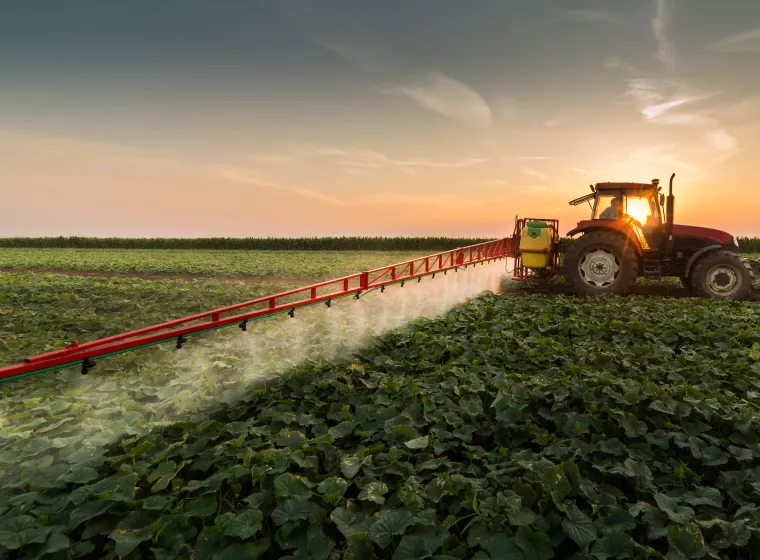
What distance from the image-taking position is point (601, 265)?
10148 millimetres

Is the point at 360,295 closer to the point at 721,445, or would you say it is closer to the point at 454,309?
the point at 454,309

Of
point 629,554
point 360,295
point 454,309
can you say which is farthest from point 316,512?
point 454,309

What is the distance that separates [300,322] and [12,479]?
15.0 ft

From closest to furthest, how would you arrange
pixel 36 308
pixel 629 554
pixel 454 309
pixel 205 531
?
1. pixel 629 554
2. pixel 205 531
3. pixel 454 309
4. pixel 36 308

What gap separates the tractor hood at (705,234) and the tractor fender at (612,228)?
1.22m

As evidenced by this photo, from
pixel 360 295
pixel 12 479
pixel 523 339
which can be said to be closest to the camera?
pixel 12 479

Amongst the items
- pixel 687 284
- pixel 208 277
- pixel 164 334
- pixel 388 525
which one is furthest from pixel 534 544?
pixel 208 277

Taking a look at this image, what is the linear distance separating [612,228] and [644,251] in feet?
3.07

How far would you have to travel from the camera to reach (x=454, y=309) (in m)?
8.91

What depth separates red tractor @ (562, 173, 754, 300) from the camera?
984 cm

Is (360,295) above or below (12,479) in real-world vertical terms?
above

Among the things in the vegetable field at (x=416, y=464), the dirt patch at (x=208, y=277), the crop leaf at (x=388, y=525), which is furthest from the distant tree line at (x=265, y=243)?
the crop leaf at (x=388, y=525)

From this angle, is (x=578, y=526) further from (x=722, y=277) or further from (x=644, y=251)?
(x=722, y=277)

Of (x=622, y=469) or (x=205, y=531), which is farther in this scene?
(x=622, y=469)
